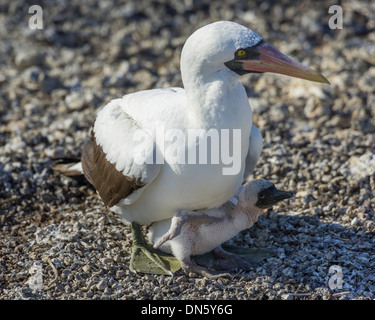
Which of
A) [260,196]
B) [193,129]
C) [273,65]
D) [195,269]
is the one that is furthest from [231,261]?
[273,65]

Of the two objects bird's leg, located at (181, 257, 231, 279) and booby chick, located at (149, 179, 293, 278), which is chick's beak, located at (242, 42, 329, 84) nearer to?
booby chick, located at (149, 179, 293, 278)

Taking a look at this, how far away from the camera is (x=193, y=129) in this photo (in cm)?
486

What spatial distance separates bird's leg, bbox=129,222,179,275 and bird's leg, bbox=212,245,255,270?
35 centimetres

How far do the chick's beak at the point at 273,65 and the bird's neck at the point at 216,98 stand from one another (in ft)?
0.50

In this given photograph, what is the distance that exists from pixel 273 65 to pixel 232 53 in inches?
12.7

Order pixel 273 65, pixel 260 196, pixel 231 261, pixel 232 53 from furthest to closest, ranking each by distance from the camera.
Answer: pixel 231 261
pixel 260 196
pixel 273 65
pixel 232 53

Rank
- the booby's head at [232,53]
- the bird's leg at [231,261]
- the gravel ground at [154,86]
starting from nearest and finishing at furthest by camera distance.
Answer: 1. the booby's head at [232,53]
2. the gravel ground at [154,86]
3. the bird's leg at [231,261]

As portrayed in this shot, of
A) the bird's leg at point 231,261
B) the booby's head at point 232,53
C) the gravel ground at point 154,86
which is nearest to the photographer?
the booby's head at point 232,53

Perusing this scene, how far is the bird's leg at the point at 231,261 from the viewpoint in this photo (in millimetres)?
5215

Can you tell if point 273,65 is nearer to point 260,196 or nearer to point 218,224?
point 260,196

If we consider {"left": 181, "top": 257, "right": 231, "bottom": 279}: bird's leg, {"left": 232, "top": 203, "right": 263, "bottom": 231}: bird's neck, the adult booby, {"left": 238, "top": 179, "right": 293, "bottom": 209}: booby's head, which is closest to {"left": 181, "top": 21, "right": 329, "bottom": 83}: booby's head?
the adult booby

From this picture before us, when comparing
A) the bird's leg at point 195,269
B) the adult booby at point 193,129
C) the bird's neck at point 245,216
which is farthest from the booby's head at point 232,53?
the bird's leg at point 195,269

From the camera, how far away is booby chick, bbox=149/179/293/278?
16.8ft

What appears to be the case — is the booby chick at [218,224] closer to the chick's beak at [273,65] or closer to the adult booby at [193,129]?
the adult booby at [193,129]
